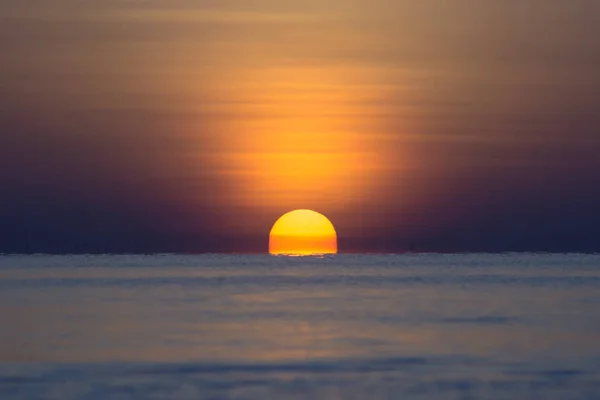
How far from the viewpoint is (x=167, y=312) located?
44.5 m

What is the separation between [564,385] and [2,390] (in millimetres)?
11327

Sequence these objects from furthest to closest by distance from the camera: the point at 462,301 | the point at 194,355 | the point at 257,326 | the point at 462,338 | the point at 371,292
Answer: the point at 371,292 → the point at 462,301 → the point at 257,326 → the point at 462,338 → the point at 194,355

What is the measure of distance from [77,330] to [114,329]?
1212 millimetres

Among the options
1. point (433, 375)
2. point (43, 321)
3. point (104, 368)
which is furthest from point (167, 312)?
point (433, 375)

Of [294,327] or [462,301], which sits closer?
[294,327]

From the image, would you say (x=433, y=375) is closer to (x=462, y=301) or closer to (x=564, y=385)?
(x=564, y=385)

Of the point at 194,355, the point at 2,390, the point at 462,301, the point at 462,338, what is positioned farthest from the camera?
the point at 462,301

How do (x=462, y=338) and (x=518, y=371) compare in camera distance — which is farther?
(x=462, y=338)

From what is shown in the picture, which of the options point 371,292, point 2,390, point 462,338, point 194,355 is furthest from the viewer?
point 371,292

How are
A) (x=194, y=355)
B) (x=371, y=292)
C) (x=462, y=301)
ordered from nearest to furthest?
1. (x=194, y=355)
2. (x=462, y=301)
3. (x=371, y=292)

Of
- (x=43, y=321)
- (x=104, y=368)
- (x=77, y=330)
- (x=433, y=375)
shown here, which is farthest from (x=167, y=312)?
(x=433, y=375)

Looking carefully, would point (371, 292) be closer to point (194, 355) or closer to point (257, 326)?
point (257, 326)

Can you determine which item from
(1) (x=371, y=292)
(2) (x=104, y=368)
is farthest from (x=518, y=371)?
(1) (x=371, y=292)

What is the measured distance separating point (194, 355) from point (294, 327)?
29.0ft
